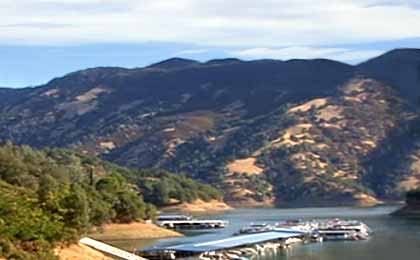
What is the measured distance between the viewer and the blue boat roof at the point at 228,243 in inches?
4482

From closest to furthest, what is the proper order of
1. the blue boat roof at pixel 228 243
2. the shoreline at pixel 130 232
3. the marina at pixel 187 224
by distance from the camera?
the blue boat roof at pixel 228 243 < the shoreline at pixel 130 232 < the marina at pixel 187 224

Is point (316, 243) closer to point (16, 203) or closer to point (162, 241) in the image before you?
point (162, 241)

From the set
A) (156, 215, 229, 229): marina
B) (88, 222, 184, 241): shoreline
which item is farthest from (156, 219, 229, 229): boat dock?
(88, 222, 184, 241): shoreline

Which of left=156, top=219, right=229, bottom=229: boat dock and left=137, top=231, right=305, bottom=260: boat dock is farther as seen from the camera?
left=156, top=219, right=229, bottom=229: boat dock

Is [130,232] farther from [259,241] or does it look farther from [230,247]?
[230,247]

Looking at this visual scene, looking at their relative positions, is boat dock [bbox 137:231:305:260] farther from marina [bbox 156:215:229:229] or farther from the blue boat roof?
marina [bbox 156:215:229:229]

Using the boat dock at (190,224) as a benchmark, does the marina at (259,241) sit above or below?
above

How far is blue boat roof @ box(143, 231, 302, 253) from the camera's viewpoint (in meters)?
114

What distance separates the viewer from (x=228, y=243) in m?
126

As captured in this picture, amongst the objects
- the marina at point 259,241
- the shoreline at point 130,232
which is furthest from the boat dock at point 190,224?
the shoreline at point 130,232

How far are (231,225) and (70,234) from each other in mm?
113674

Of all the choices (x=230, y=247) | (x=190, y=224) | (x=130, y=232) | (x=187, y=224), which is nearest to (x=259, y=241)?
(x=230, y=247)

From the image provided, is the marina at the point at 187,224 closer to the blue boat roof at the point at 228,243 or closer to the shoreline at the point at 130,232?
the shoreline at the point at 130,232

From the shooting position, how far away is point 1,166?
13700cm
